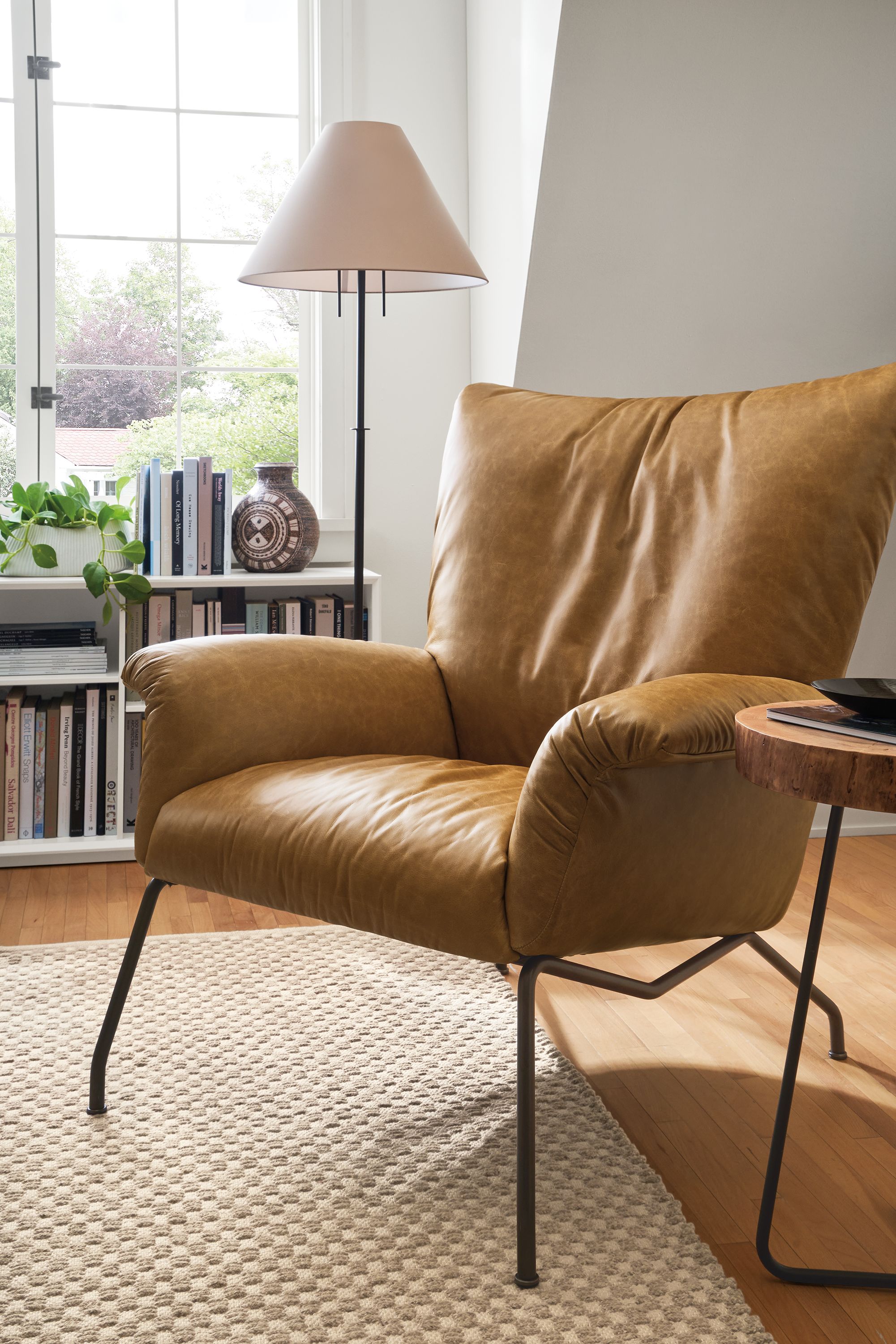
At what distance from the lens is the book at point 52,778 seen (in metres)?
2.65

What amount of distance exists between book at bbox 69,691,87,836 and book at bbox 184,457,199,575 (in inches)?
15.2

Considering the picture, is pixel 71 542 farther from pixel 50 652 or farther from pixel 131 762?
pixel 131 762

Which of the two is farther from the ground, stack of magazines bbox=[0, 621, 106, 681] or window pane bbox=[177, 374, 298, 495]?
window pane bbox=[177, 374, 298, 495]

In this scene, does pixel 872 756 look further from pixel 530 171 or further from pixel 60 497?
pixel 60 497

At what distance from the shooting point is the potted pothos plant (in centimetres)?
261

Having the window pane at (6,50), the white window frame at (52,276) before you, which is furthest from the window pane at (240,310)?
the window pane at (6,50)

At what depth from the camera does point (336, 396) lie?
3.05 meters

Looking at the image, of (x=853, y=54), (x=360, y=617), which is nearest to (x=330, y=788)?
(x=360, y=617)

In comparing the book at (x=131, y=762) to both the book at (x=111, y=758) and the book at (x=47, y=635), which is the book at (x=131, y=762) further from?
the book at (x=47, y=635)

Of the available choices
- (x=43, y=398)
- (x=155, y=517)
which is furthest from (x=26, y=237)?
(x=155, y=517)

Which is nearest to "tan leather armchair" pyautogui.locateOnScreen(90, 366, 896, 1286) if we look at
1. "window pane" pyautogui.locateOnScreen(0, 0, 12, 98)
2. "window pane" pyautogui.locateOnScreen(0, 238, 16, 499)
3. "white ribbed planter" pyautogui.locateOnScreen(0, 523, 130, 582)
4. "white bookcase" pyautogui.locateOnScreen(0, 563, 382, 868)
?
"white bookcase" pyautogui.locateOnScreen(0, 563, 382, 868)

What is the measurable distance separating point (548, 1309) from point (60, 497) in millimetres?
2042

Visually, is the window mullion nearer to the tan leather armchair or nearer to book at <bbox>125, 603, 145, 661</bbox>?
book at <bbox>125, 603, 145, 661</bbox>

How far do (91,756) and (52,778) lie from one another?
→ 0.10 meters
